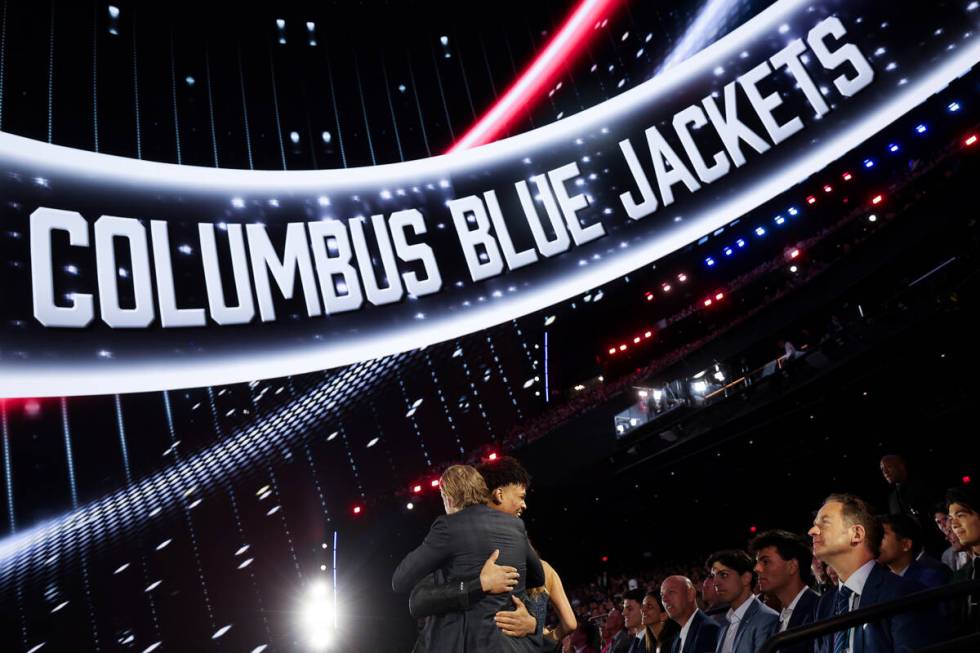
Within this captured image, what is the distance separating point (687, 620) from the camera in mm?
3271

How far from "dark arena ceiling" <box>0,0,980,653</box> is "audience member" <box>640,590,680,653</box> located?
3.13 m

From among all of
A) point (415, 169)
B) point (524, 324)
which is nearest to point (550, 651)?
point (415, 169)

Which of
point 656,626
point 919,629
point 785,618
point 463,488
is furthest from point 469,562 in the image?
point 656,626

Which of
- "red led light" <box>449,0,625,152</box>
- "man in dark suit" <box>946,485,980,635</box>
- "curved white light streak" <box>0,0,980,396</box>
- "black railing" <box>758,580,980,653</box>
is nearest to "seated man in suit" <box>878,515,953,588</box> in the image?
"man in dark suit" <box>946,485,980,635</box>

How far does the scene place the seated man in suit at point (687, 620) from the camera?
3.17 meters

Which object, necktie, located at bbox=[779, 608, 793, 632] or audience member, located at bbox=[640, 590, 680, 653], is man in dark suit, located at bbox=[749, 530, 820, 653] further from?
audience member, located at bbox=[640, 590, 680, 653]

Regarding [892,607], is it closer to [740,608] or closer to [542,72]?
[740,608]

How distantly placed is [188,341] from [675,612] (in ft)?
12.8

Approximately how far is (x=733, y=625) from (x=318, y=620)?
8127 millimetres

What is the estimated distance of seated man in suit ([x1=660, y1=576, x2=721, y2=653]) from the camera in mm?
3172

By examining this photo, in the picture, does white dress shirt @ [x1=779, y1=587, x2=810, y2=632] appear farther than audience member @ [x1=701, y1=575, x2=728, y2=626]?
No

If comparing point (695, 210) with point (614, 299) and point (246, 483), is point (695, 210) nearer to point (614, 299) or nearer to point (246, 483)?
point (246, 483)

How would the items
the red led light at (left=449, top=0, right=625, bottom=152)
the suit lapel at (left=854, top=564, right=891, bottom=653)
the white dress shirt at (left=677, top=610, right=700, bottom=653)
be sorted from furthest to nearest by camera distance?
the red led light at (left=449, top=0, right=625, bottom=152) → the white dress shirt at (left=677, top=610, right=700, bottom=653) → the suit lapel at (left=854, top=564, right=891, bottom=653)

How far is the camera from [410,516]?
12.7m
